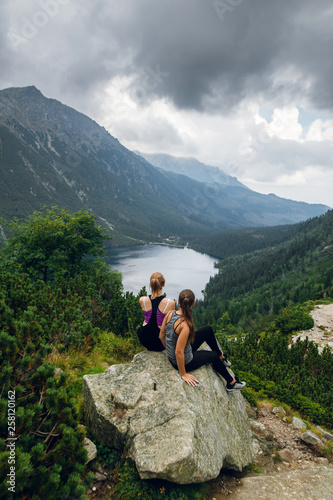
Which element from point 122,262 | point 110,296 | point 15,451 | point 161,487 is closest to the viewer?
point 15,451

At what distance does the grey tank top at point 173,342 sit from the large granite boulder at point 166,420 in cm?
35

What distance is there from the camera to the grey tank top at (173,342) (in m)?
5.30

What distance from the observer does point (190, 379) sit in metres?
5.25

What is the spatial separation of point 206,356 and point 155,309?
1.67 m

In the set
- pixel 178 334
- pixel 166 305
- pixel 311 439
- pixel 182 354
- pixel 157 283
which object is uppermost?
pixel 157 283

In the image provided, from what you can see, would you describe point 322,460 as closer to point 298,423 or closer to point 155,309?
point 298,423

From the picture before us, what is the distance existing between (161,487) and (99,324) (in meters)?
6.57

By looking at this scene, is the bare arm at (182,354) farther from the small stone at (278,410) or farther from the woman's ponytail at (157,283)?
the small stone at (278,410)

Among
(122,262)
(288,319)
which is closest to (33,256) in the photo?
(288,319)

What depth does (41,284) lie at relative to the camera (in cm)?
948

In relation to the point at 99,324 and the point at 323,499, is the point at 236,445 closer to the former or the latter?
the point at 323,499

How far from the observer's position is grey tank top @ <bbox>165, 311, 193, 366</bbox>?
209 inches

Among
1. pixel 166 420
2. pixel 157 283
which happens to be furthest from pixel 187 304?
pixel 166 420

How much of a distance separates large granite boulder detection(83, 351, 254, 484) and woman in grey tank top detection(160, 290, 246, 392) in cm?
21
